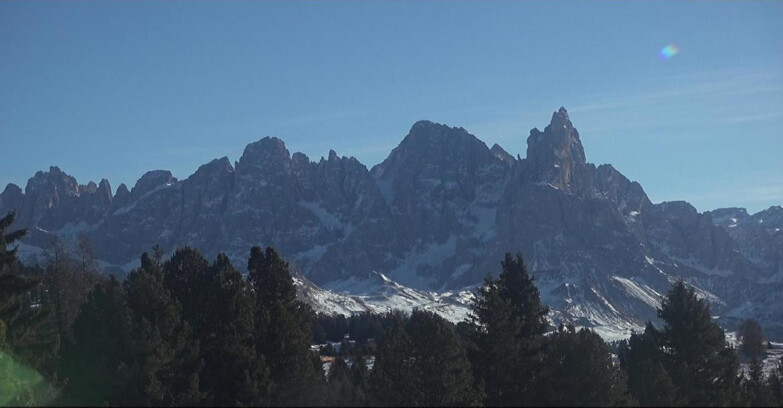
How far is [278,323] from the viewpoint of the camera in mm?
52812

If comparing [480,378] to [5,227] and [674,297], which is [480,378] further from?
[5,227]

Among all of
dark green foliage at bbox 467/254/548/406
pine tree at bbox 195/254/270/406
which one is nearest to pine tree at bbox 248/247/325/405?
pine tree at bbox 195/254/270/406

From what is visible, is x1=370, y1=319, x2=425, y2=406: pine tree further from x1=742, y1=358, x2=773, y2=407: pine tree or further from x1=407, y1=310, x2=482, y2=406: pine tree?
x1=742, y1=358, x2=773, y2=407: pine tree

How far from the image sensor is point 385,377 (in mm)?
52625

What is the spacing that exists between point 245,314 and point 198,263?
953cm

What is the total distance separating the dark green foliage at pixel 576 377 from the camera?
4934 cm

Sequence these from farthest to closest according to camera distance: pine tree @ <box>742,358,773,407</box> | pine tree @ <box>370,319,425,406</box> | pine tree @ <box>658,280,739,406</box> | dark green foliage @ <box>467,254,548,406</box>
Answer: pine tree @ <box>658,280,739,406</box> → dark green foliage @ <box>467,254,548,406</box> → pine tree @ <box>742,358,773,407</box> → pine tree @ <box>370,319,425,406</box>

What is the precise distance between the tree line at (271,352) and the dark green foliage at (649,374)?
0.14 m

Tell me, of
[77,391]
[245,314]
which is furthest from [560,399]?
[77,391]

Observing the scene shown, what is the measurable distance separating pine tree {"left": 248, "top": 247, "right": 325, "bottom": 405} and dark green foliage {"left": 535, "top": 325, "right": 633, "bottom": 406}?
11.9 meters

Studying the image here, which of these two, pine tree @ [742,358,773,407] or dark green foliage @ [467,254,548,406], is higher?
dark green foliage @ [467,254,548,406]

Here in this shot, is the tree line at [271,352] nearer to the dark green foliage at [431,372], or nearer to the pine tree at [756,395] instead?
the dark green foliage at [431,372]

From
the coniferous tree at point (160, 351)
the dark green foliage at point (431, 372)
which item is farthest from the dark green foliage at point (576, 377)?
the coniferous tree at point (160, 351)

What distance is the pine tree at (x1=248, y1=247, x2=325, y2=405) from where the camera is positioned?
51.5 metres
